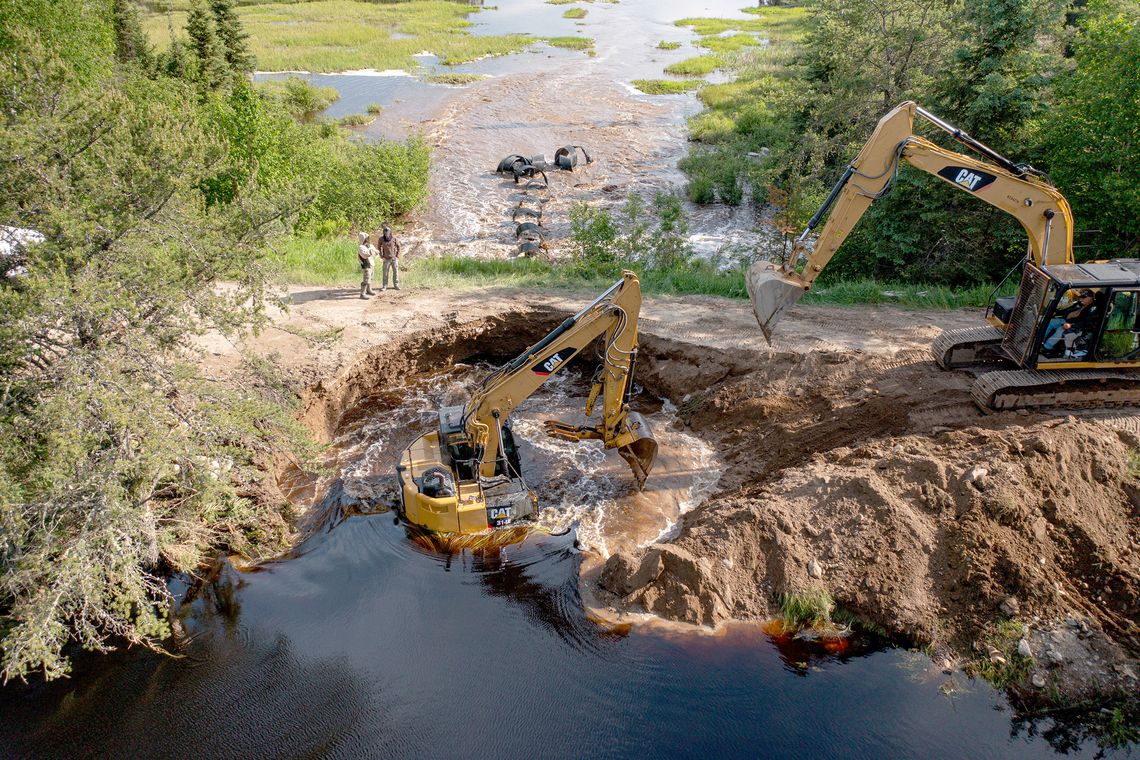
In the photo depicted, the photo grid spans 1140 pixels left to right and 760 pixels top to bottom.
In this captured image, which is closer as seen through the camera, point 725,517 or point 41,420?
point 41,420

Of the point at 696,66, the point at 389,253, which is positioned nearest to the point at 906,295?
the point at 389,253

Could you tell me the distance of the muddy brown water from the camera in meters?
8.12

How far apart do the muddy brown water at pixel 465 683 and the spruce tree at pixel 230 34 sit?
25172mm

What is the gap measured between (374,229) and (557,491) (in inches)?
520

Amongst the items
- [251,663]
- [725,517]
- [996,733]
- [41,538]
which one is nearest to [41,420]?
[41,538]

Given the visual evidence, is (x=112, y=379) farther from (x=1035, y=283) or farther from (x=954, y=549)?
(x=1035, y=283)

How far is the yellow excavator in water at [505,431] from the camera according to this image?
10.3 meters

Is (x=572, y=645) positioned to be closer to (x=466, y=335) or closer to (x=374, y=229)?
(x=466, y=335)

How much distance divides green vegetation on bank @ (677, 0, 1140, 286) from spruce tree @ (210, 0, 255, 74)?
21.0 meters

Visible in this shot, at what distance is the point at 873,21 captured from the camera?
22516 mm

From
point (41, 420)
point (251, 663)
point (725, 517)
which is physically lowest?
point (251, 663)

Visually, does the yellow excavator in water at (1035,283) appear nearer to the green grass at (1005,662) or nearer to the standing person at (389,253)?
the green grass at (1005,662)

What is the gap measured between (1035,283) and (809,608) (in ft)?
20.2

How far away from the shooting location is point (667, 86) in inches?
1593
